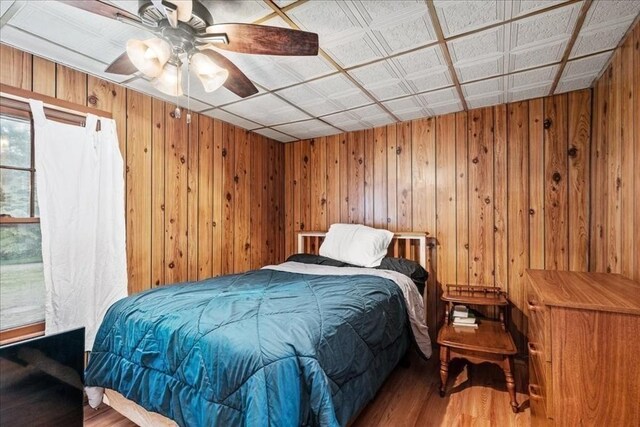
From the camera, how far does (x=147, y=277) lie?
8.05 ft

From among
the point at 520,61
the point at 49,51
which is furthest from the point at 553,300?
the point at 49,51

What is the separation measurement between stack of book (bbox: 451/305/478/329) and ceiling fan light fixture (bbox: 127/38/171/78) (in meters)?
2.63

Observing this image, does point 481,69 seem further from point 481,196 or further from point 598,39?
point 481,196

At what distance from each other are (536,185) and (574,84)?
795mm

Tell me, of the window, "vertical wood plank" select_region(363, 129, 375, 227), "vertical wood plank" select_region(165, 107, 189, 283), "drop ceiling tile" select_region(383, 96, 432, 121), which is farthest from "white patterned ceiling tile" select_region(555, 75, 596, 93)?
the window

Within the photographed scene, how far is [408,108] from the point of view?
2.78 meters

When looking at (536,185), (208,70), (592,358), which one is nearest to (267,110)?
(208,70)

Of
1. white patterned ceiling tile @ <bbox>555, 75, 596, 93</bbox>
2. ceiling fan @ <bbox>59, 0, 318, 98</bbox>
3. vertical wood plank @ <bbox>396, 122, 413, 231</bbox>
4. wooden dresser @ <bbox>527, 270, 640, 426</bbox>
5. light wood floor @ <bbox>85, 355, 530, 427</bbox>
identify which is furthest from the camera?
vertical wood plank @ <bbox>396, 122, 413, 231</bbox>

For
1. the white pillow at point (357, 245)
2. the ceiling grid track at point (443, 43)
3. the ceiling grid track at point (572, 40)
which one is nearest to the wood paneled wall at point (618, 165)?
the ceiling grid track at point (572, 40)

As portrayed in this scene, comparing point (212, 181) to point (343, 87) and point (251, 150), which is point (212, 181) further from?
point (343, 87)

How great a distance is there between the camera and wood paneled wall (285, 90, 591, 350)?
8.10ft

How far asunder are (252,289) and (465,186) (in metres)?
2.13

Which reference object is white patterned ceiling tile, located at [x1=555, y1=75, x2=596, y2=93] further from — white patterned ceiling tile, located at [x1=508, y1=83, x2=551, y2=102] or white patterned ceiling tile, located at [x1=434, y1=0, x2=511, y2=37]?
white patterned ceiling tile, located at [x1=434, y1=0, x2=511, y2=37]

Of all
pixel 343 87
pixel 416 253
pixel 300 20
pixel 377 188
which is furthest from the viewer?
pixel 377 188
